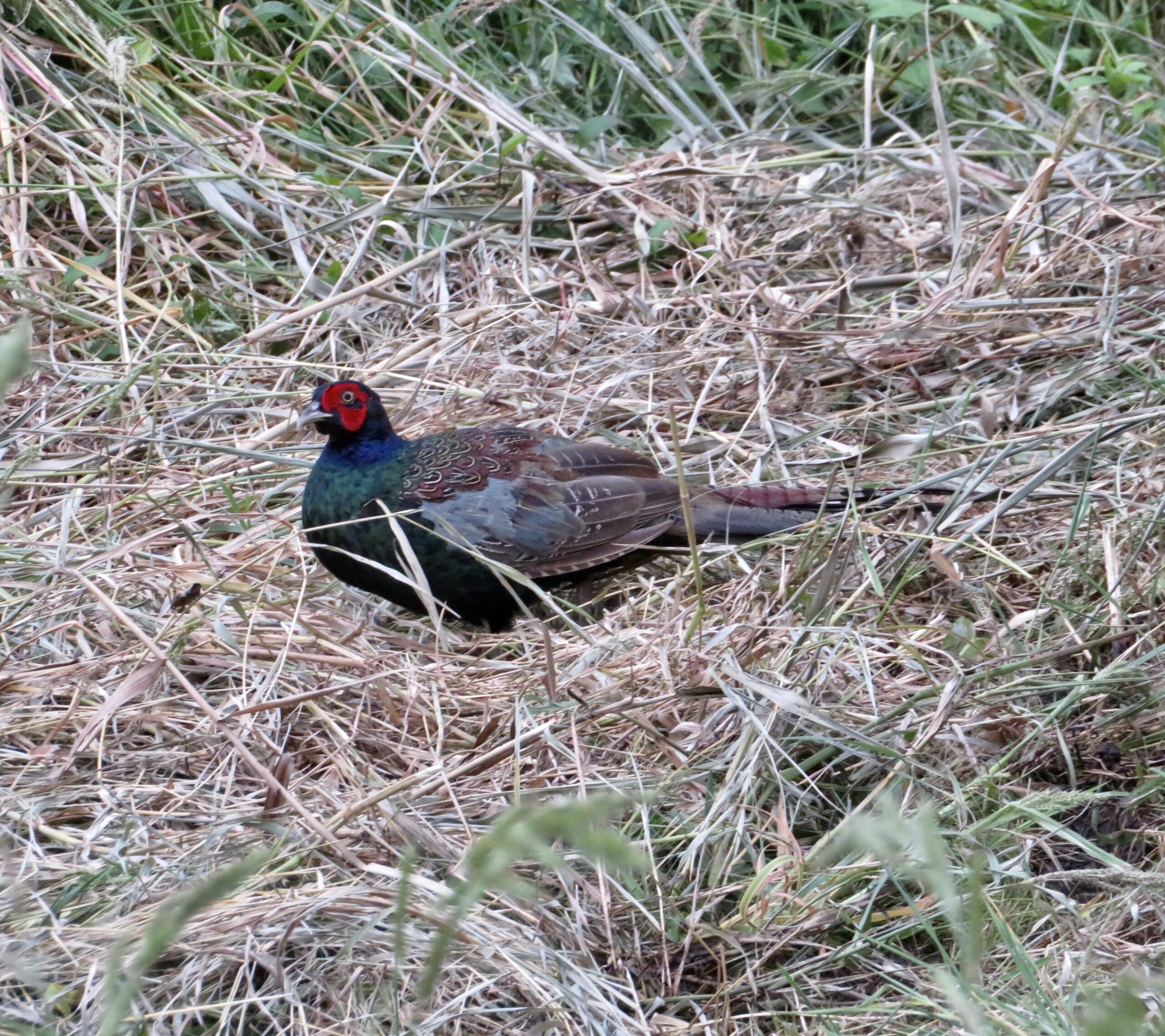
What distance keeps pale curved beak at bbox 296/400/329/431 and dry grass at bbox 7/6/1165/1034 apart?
26 centimetres

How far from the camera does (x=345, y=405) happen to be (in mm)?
3488

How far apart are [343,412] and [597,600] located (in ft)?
2.67

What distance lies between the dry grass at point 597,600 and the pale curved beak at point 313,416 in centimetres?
26

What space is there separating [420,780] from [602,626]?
32.2 inches

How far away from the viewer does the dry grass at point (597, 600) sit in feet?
6.81

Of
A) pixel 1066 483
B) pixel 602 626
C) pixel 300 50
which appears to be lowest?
pixel 1066 483

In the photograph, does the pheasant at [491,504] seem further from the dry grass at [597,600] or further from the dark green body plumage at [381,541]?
the dry grass at [597,600]

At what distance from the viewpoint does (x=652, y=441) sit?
3918mm

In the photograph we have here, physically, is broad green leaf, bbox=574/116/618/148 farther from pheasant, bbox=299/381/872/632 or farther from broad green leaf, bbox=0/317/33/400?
broad green leaf, bbox=0/317/33/400

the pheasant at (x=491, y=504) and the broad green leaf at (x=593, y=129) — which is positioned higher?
the broad green leaf at (x=593, y=129)

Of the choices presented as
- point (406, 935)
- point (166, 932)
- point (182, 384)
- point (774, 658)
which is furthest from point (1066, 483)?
point (166, 932)

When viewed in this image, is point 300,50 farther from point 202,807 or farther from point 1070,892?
point 1070,892

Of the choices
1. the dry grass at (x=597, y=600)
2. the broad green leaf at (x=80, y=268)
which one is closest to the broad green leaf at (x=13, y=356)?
the dry grass at (x=597, y=600)

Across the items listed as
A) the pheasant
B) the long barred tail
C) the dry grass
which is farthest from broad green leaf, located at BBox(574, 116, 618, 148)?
the long barred tail
